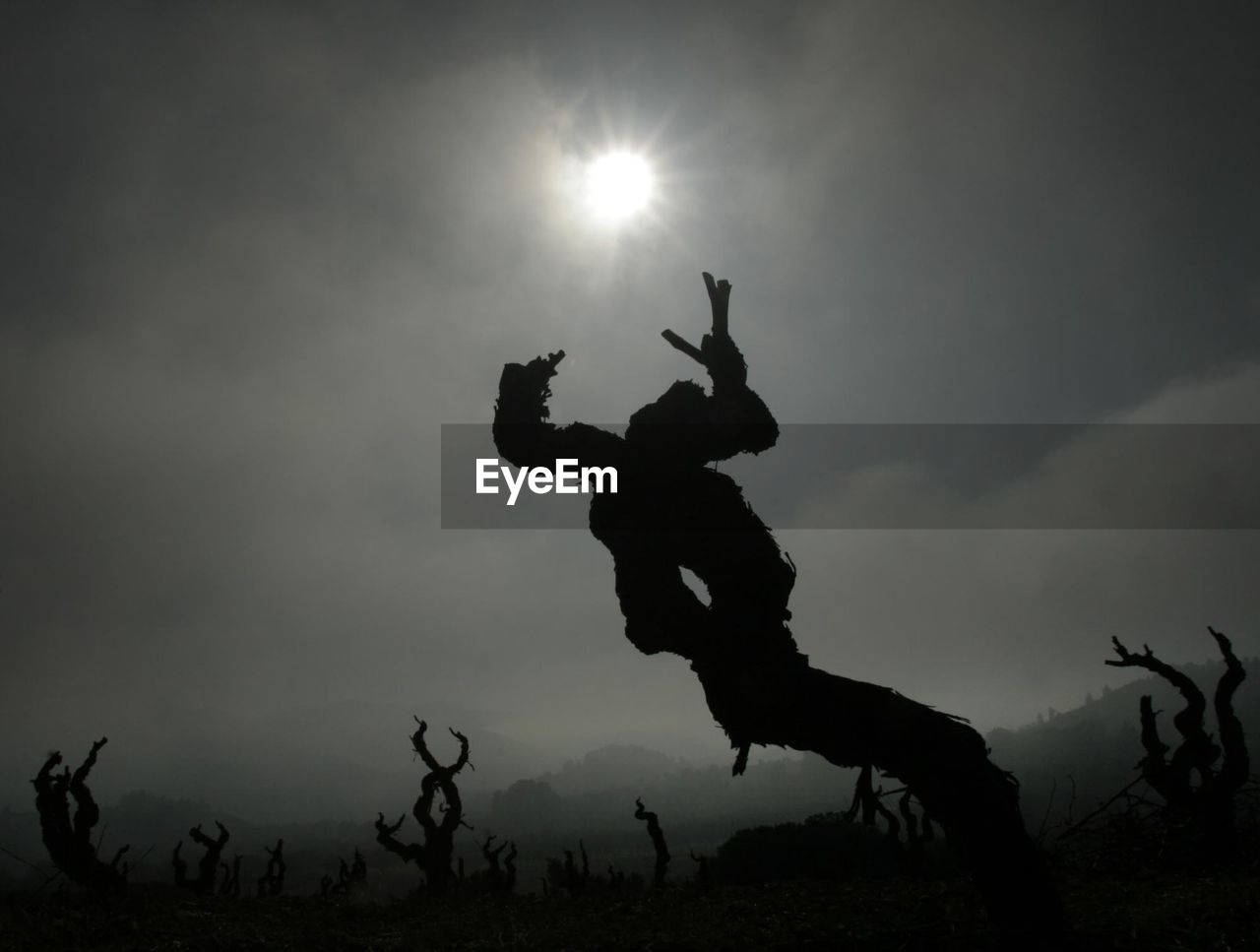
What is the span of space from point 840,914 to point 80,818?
21862 mm

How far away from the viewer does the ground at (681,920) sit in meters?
6.29

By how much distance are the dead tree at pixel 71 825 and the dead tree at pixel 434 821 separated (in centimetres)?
837

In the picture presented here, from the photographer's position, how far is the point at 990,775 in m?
6.30

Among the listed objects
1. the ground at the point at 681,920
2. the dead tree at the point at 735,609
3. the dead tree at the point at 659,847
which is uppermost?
the dead tree at the point at 735,609

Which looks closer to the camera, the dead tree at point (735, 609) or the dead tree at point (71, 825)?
the dead tree at point (735, 609)

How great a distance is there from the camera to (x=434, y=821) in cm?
2320

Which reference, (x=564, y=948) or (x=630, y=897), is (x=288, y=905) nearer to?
(x=630, y=897)

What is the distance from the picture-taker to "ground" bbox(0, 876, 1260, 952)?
6293mm

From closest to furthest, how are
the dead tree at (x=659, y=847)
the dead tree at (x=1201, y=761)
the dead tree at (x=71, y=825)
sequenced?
the dead tree at (x=1201, y=761), the dead tree at (x=71, y=825), the dead tree at (x=659, y=847)

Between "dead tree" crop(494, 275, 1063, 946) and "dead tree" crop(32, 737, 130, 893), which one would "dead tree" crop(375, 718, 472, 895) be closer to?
"dead tree" crop(32, 737, 130, 893)

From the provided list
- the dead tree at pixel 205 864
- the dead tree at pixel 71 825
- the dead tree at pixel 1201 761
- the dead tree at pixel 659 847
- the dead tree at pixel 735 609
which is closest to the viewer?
the dead tree at pixel 735 609

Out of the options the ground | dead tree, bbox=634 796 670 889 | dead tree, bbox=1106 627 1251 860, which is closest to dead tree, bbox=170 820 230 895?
the ground

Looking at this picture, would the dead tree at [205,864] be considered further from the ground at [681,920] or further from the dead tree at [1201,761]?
the dead tree at [1201,761]

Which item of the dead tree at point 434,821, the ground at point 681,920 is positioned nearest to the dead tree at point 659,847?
the dead tree at point 434,821
